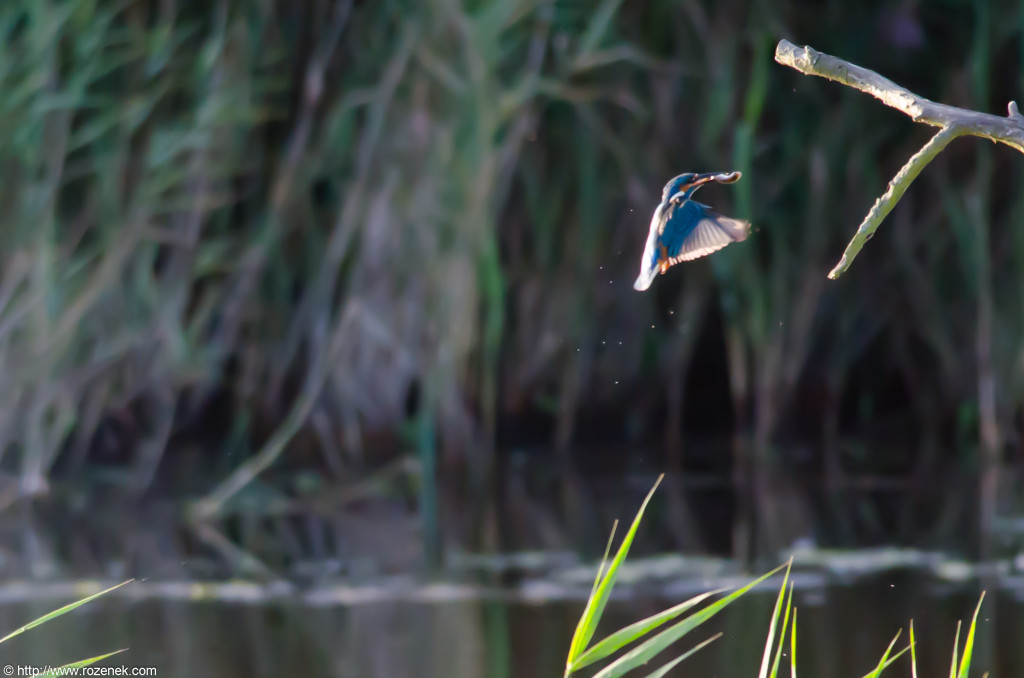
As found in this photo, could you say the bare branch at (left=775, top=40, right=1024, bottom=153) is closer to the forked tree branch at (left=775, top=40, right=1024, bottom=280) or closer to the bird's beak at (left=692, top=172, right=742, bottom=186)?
the forked tree branch at (left=775, top=40, right=1024, bottom=280)

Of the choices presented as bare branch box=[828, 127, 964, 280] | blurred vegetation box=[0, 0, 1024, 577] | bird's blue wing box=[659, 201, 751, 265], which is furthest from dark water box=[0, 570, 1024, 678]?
bare branch box=[828, 127, 964, 280]

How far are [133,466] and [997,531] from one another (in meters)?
2.14

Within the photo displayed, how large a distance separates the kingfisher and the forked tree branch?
1.53 feet

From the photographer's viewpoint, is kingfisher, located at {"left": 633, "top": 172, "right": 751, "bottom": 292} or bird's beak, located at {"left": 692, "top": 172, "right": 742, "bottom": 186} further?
kingfisher, located at {"left": 633, "top": 172, "right": 751, "bottom": 292}

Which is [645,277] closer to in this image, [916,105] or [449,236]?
[916,105]

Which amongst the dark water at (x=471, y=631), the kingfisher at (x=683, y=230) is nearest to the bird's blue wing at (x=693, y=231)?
the kingfisher at (x=683, y=230)

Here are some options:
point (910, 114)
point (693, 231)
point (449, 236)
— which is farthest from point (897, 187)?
point (449, 236)

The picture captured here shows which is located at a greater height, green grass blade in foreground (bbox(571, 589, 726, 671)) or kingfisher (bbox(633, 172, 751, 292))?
kingfisher (bbox(633, 172, 751, 292))

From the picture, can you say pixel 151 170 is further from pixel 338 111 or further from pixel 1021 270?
pixel 1021 270

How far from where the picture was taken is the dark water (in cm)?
208

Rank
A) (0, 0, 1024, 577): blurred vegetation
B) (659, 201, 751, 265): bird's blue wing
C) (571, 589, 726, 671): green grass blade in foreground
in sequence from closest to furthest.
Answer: (571, 589, 726, 671): green grass blade in foreground, (659, 201, 751, 265): bird's blue wing, (0, 0, 1024, 577): blurred vegetation

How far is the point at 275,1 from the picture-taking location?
10.2 ft

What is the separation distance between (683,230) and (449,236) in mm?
1705

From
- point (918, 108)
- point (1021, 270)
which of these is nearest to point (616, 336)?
point (1021, 270)
